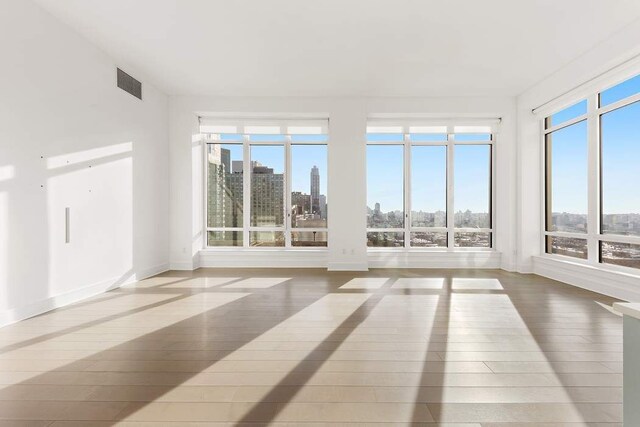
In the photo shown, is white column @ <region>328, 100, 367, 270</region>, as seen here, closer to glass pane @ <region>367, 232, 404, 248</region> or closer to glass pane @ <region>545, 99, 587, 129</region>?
glass pane @ <region>367, 232, 404, 248</region>

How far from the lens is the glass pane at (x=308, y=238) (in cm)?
702

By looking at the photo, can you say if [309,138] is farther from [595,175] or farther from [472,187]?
[595,175]

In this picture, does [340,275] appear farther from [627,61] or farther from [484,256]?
[627,61]

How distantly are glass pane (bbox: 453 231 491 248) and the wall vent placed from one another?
660 cm

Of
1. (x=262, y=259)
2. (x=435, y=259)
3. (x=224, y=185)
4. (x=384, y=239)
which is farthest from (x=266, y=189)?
(x=435, y=259)

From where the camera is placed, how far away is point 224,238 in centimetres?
705

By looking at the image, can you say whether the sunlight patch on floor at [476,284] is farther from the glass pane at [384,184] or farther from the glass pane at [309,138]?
the glass pane at [309,138]

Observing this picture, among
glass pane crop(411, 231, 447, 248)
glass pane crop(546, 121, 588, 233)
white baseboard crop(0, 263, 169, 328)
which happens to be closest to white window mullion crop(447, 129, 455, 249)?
glass pane crop(411, 231, 447, 248)

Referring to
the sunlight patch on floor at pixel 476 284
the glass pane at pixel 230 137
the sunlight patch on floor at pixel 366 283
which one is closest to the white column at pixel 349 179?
the sunlight patch on floor at pixel 366 283

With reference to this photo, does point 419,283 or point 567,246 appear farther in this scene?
point 567,246

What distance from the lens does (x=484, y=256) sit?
677 cm

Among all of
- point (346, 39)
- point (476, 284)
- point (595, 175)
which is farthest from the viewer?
point (476, 284)

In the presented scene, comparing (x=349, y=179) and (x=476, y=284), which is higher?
(x=349, y=179)

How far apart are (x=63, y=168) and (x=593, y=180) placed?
291 inches
